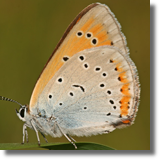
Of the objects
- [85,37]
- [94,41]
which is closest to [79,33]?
[85,37]

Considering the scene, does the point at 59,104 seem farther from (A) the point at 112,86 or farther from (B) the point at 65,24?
(B) the point at 65,24

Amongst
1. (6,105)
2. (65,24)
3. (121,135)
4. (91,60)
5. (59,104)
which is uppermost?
(65,24)

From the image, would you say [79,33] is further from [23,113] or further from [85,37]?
[23,113]

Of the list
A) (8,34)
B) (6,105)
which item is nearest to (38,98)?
(6,105)

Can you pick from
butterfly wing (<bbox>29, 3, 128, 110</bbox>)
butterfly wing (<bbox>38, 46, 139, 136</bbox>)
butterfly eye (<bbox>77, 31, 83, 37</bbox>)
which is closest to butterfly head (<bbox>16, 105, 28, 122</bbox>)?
butterfly wing (<bbox>29, 3, 128, 110</bbox>)

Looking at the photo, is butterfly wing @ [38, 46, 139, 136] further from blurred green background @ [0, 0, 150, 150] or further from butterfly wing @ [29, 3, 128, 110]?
blurred green background @ [0, 0, 150, 150]
